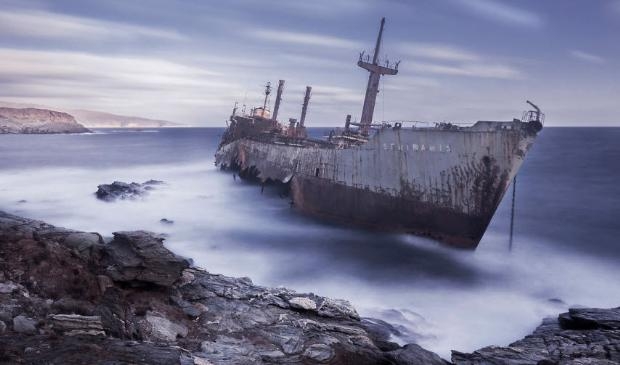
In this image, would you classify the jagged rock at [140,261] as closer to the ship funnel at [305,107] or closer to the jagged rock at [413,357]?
the jagged rock at [413,357]

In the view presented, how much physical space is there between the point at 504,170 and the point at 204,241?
51.5ft

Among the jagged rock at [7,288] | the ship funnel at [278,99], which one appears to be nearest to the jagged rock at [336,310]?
the jagged rock at [7,288]

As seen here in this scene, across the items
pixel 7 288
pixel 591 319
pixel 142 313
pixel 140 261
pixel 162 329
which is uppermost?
pixel 591 319

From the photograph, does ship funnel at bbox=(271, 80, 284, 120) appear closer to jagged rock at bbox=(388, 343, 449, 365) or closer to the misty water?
the misty water

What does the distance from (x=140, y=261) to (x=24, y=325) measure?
3.29 metres

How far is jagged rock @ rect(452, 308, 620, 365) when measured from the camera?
1091 centimetres

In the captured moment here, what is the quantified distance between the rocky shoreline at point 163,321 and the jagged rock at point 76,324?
20mm

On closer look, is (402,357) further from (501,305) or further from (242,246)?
(242,246)

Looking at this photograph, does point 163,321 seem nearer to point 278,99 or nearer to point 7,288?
point 7,288

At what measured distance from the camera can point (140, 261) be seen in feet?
37.6

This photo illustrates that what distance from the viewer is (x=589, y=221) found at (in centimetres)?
3014

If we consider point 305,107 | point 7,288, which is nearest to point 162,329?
point 7,288

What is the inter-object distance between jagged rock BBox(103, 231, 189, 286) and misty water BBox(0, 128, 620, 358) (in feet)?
22.7

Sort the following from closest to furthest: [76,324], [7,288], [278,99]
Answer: [76,324], [7,288], [278,99]
